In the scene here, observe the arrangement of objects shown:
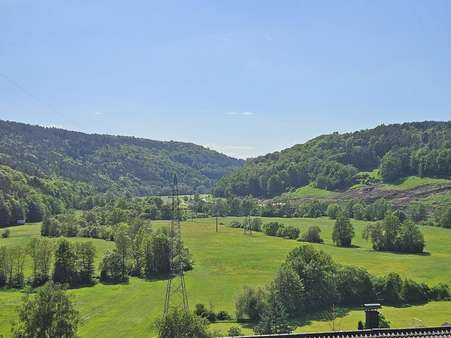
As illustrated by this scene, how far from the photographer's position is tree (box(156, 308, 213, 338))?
38562 mm

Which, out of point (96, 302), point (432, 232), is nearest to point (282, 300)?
point (96, 302)

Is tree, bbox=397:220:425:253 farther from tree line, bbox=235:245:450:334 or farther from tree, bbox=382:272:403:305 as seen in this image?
tree, bbox=382:272:403:305

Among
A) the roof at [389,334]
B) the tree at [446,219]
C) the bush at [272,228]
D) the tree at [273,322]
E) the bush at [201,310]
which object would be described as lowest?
the bush at [201,310]

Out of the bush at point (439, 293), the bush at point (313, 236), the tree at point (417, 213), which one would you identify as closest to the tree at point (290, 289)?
the bush at point (439, 293)

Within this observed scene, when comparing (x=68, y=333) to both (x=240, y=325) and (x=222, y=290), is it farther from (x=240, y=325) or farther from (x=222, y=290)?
(x=222, y=290)

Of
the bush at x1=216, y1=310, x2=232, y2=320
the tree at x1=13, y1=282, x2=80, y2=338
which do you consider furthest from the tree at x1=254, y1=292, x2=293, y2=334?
the tree at x1=13, y1=282, x2=80, y2=338

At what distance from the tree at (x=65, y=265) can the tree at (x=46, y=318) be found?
1779 inches

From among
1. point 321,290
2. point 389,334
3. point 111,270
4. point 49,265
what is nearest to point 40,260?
point 49,265

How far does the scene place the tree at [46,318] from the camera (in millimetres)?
40250

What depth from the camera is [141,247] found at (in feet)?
317

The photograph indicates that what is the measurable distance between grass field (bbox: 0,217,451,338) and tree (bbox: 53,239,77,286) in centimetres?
553

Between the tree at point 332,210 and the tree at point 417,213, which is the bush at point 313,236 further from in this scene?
the tree at point 332,210

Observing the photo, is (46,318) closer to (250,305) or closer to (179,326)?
(179,326)

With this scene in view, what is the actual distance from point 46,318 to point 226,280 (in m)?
49.1
